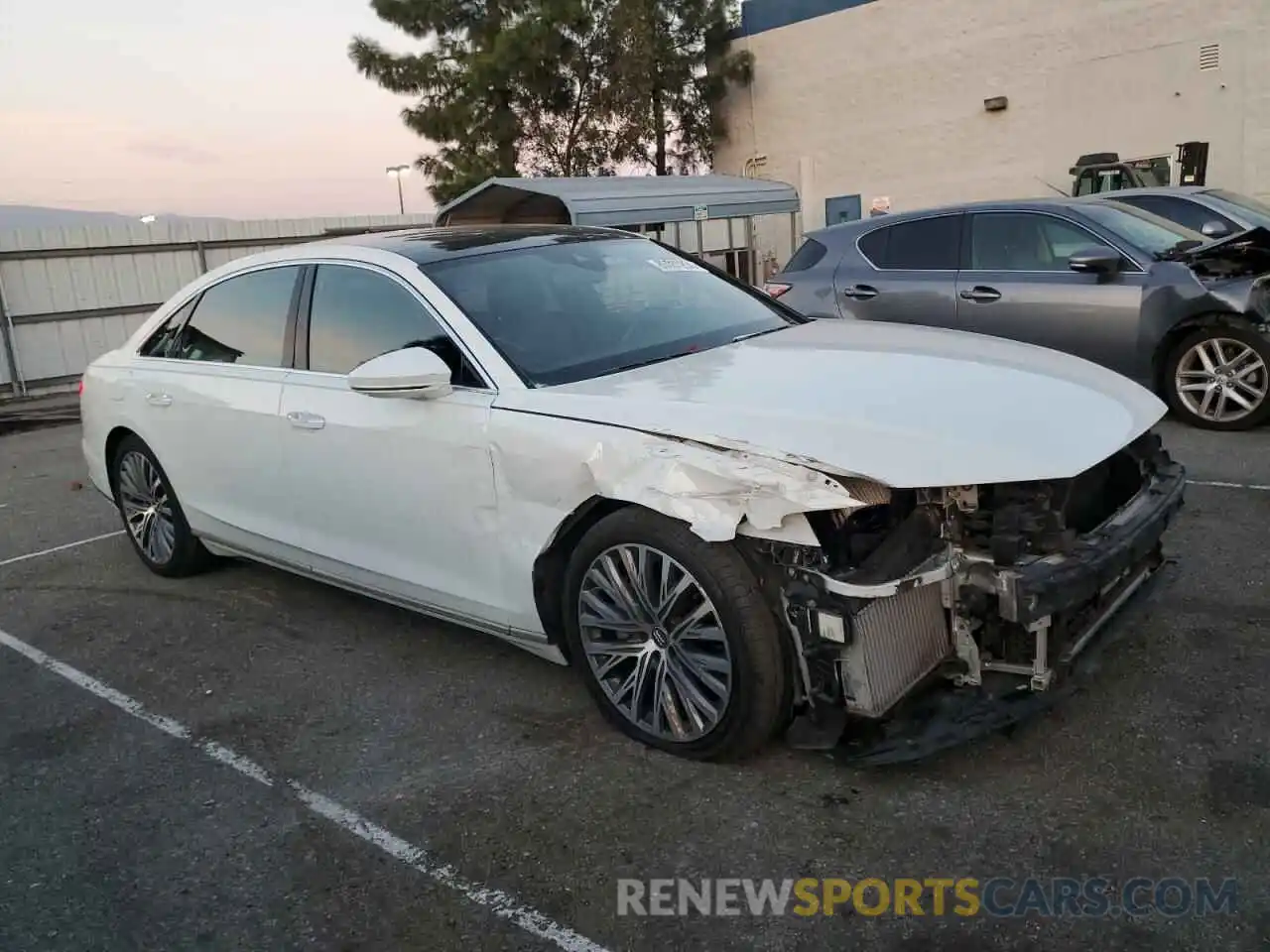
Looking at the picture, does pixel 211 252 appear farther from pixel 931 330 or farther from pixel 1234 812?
pixel 1234 812

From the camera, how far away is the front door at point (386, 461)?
3.65 m

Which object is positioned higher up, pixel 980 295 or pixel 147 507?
pixel 980 295

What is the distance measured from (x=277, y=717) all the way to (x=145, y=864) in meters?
0.92

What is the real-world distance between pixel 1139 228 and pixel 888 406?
5.38 meters

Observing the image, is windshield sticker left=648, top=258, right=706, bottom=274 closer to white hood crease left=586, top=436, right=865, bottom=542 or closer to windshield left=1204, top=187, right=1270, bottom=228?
white hood crease left=586, top=436, right=865, bottom=542

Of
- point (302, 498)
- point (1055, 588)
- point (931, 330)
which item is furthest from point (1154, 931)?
point (302, 498)

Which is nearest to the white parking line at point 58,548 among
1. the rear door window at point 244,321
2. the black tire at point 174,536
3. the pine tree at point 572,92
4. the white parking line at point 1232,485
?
the black tire at point 174,536

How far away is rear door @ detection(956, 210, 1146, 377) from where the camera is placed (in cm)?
710

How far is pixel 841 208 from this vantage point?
78.3 ft

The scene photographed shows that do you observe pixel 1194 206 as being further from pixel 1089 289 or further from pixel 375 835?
pixel 375 835

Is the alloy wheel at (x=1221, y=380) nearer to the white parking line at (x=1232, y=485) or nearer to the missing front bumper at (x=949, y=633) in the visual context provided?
the white parking line at (x=1232, y=485)

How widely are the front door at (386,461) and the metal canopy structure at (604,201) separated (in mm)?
9203

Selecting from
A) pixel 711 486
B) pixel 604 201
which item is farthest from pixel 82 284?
pixel 711 486

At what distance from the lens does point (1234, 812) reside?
280 cm
